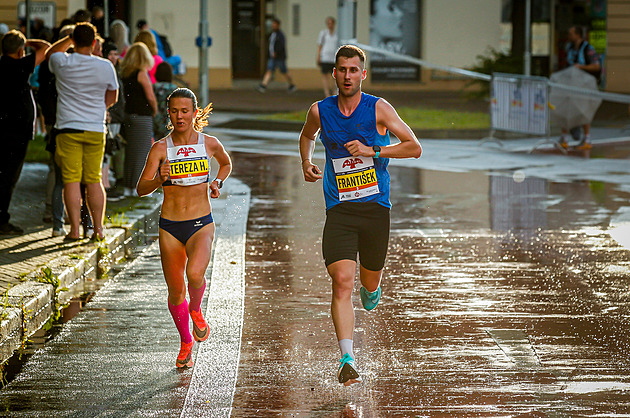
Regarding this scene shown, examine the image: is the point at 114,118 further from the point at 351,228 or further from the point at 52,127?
the point at 351,228

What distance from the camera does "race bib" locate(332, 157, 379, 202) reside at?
242 inches

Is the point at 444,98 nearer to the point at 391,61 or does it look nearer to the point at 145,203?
the point at 391,61

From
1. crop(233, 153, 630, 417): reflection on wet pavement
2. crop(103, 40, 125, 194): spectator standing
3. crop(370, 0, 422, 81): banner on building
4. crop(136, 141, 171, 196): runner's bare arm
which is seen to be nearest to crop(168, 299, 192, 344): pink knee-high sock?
crop(233, 153, 630, 417): reflection on wet pavement

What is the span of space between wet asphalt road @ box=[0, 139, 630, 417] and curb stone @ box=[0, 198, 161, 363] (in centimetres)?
24

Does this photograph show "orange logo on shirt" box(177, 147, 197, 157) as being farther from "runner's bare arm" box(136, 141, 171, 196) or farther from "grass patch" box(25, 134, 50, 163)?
"grass patch" box(25, 134, 50, 163)

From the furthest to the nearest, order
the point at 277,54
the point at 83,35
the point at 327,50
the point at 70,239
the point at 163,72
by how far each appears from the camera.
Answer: the point at 277,54 → the point at 327,50 → the point at 163,72 → the point at 70,239 → the point at 83,35

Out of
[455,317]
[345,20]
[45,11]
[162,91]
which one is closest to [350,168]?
[455,317]

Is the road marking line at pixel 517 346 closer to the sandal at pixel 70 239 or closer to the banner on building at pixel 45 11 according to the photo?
the sandal at pixel 70 239

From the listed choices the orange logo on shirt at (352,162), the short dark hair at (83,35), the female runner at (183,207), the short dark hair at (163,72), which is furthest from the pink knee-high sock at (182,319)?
the short dark hair at (163,72)

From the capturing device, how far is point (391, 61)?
119 feet

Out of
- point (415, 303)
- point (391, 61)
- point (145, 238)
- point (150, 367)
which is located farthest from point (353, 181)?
→ point (391, 61)

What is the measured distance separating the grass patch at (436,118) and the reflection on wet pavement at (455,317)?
31.9 feet

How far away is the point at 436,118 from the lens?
80.5 ft

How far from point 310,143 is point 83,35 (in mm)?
3930
